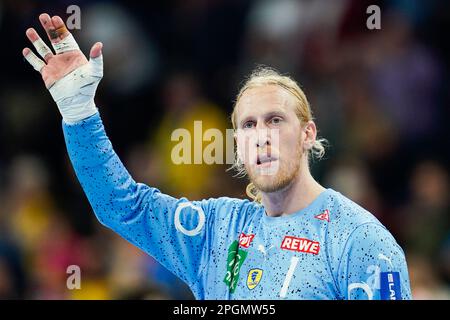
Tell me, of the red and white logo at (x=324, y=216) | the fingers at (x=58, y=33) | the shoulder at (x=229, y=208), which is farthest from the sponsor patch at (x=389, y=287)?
the fingers at (x=58, y=33)

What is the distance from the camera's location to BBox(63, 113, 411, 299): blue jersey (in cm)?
405

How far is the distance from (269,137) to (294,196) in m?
0.32

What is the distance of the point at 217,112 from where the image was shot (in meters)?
8.91

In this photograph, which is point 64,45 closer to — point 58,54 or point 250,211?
point 58,54

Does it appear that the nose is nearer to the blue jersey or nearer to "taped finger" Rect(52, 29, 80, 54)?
the blue jersey

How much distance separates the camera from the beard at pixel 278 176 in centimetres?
437

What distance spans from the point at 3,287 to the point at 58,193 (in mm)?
1610

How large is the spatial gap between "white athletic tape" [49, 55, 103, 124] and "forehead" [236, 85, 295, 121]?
77 cm

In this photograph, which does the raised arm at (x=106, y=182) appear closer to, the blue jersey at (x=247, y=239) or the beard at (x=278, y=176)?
→ the blue jersey at (x=247, y=239)

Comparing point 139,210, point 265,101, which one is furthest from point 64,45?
point 265,101

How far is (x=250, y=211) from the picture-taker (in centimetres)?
463

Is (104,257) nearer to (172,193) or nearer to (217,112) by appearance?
(172,193)

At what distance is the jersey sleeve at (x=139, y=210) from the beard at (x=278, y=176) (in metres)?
0.41

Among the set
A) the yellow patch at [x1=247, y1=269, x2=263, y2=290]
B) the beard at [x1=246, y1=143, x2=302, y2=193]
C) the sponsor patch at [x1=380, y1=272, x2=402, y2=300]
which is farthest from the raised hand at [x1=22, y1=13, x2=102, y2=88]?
the sponsor patch at [x1=380, y1=272, x2=402, y2=300]
